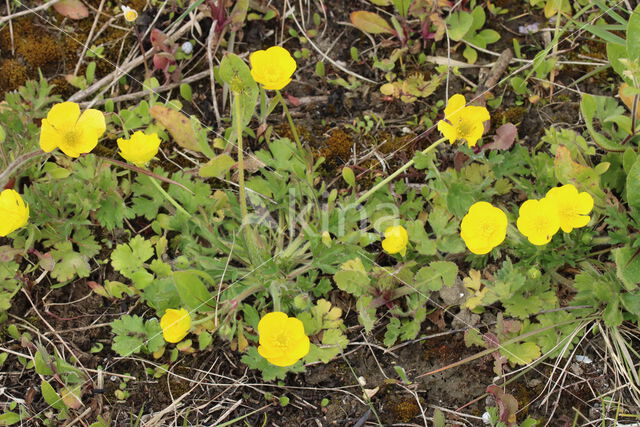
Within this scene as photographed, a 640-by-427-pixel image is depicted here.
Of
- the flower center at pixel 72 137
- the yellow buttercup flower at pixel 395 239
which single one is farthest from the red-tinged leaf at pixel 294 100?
the flower center at pixel 72 137

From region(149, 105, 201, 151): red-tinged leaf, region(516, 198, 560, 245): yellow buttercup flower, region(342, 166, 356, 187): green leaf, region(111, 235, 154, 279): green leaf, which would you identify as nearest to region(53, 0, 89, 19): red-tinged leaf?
region(149, 105, 201, 151): red-tinged leaf

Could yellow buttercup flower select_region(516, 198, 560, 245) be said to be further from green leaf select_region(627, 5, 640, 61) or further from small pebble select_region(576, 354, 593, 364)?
green leaf select_region(627, 5, 640, 61)

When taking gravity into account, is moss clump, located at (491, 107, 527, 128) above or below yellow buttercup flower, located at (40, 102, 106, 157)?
below

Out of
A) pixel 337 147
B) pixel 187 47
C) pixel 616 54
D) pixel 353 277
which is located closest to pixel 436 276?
pixel 353 277

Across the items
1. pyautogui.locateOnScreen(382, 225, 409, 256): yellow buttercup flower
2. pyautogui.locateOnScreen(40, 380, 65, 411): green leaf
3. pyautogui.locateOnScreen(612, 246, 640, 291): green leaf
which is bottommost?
pyautogui.locateOnScreen(40, 380, 65, 411): green leaf

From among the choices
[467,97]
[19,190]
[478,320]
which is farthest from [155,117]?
[478,320]

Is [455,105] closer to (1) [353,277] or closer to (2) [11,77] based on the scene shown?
(1) [353,277]

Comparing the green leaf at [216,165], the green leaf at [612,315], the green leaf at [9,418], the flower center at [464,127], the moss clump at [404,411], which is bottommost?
the moss clump at [404,411]

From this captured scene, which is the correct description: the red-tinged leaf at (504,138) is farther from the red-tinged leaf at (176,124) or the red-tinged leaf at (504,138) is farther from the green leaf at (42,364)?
the green leaf at (42,364)
